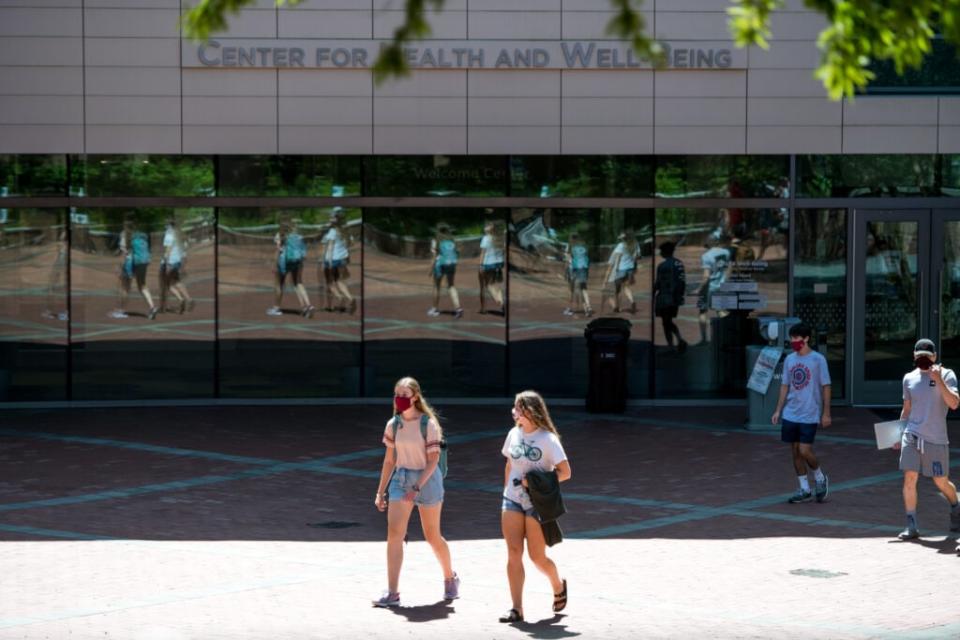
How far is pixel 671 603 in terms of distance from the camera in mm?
10797

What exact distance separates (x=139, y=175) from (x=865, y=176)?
1052 centimetres

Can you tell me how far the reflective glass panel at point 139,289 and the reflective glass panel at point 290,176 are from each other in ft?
2.05

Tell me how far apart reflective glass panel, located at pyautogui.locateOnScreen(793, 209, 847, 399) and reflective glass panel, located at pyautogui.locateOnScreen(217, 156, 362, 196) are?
656cm

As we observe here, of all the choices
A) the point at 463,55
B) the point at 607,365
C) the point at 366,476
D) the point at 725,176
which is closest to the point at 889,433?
the point at 366,476

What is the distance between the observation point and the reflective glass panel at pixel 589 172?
2225cm

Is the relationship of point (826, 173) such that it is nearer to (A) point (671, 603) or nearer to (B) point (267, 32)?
(B) point (267, 32)

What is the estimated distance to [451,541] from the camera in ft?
42.9

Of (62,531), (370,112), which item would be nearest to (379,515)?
(62,531)

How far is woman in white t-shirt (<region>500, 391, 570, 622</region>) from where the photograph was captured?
10.3 meters

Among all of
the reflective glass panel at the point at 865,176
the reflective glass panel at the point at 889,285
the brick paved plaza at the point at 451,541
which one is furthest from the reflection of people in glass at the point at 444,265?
the reflective glass panel at the point at 889,285

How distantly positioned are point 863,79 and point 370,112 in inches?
607

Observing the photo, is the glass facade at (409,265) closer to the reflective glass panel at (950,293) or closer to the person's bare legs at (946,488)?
the reflective glass panel at (950,293)

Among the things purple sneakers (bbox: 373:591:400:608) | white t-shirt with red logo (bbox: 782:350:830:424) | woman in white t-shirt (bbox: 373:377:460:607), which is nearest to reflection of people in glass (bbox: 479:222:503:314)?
white t-shirt with red logo (bbox: 782:350:830:424)

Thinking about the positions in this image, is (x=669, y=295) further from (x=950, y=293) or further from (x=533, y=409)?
Answer: (x=533, y=409)
